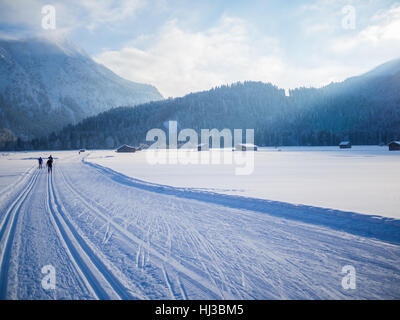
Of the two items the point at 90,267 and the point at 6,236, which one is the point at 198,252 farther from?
the point at 6,236

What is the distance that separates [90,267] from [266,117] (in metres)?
187

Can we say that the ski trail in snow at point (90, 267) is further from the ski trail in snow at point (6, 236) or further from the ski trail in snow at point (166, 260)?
the ski trail in snow at point (6, 236)

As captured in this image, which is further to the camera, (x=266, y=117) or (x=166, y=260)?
(x=266, y=117)

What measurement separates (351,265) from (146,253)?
156 inches

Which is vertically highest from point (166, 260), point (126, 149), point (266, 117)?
point (266, 117)

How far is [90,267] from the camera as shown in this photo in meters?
4.07

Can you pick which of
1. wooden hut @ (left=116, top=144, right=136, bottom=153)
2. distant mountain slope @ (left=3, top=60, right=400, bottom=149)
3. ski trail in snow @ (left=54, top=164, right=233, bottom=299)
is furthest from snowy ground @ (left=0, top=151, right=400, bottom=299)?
distant mountain slope @ (left=3, top=60, right=400, bottom=149)

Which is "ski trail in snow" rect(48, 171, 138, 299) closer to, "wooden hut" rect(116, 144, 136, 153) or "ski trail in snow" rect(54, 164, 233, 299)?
"ski trail in snow" rect(54, 164, 233, 299)

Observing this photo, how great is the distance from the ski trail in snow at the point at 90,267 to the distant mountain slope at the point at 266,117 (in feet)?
404

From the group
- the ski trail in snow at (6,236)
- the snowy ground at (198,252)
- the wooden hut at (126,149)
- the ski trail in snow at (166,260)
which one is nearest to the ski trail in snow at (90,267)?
the snowy ground at (198,252)

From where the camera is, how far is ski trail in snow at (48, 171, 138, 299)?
340 centimetres

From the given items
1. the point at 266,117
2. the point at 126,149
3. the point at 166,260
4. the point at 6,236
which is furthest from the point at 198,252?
the point at 266,117
